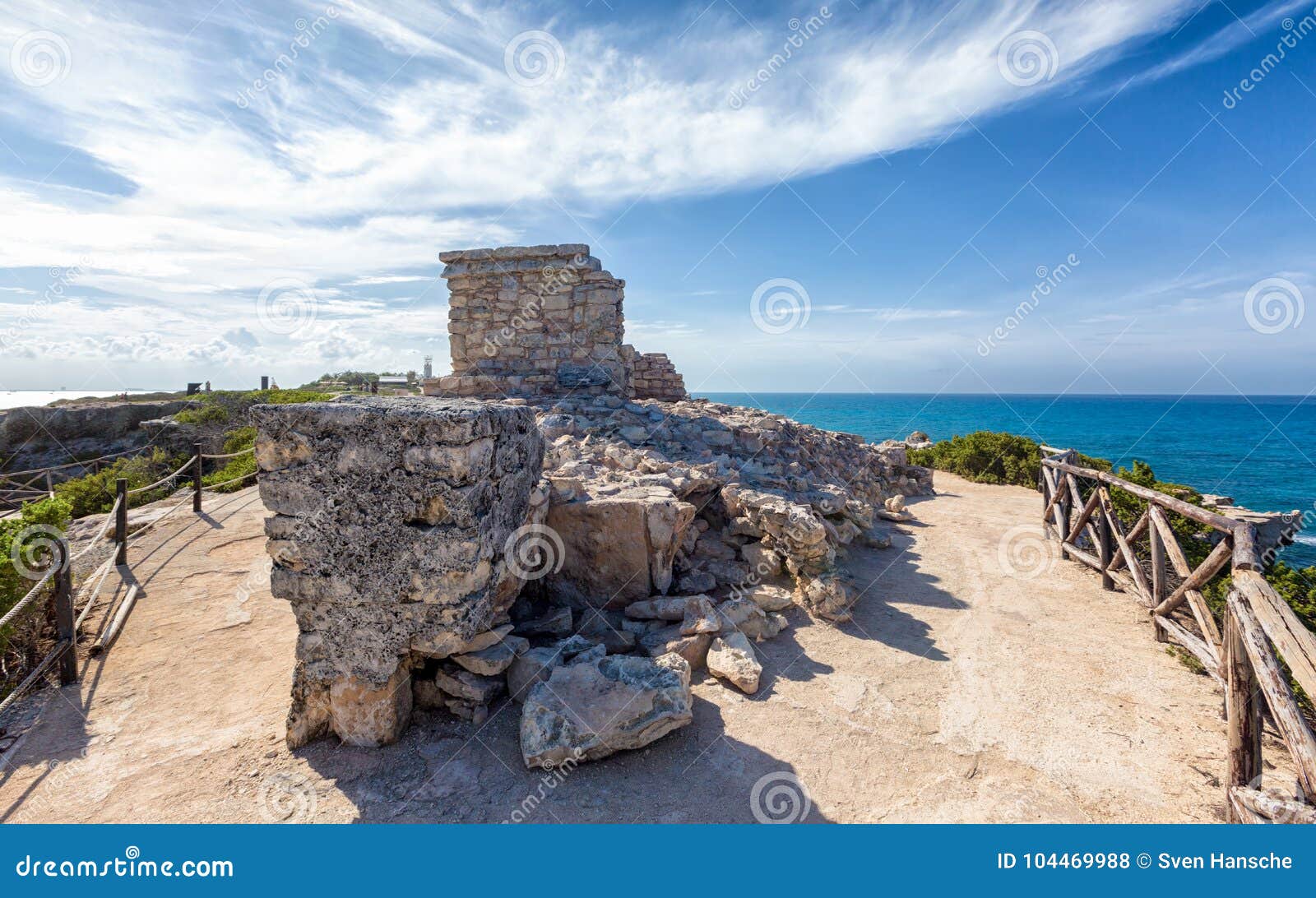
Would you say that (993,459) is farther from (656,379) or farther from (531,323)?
(531,323)

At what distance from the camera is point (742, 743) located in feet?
12.4

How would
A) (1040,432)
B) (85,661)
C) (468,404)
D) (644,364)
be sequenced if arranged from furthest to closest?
(1040,432) → (644,364) → (85,661) → (468,404)

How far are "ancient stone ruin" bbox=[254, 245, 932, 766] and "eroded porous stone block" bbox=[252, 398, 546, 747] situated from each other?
0.03 ft

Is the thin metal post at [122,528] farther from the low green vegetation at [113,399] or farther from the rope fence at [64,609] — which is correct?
the low green vegetation at [113,399]

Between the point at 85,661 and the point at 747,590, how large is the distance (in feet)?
19.6

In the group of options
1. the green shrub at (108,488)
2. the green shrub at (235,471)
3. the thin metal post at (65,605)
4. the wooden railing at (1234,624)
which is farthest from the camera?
the green shrub at (108,488)

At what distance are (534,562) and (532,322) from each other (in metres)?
6.50

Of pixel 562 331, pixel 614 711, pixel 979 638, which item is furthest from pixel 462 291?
pixel 979 638

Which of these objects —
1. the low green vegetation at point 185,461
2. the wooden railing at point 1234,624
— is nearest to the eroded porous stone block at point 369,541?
the low green vegetation at point 185,461

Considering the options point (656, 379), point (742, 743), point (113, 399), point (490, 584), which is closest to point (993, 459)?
point (656, 379)

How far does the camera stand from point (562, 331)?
10.3m

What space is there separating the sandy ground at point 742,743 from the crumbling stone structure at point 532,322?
18.5ft

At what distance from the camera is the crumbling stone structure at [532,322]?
1012 cm

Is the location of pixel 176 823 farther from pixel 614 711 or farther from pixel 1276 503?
pixel 1276 503
